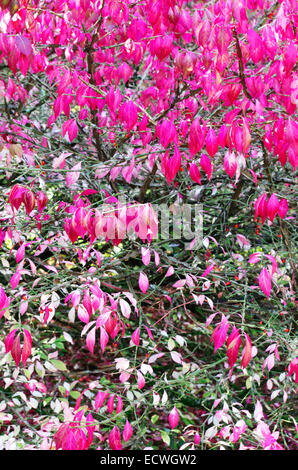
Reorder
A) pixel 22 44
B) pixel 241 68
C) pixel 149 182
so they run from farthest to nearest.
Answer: pixel 149 182 < pixel 241 68 < pixel 22 44

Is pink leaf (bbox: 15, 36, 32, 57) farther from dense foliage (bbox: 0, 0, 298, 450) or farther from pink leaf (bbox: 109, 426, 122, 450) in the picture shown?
pink leaf (bbox: 109, 426, 122, 450)

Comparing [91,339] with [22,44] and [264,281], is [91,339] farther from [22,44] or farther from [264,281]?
[22,44]

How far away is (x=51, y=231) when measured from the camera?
240 cm

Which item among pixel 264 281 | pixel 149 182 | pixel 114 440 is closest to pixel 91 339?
pixel 114 440

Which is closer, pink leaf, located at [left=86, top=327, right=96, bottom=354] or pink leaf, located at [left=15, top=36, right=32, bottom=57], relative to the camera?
pink leaf, located at [left=15, top=36, right=32, bottom=57]

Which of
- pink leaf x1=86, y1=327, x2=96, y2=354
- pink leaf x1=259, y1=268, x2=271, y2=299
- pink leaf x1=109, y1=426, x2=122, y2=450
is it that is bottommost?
pink leaf x1=109, y1=426, x2=122, y2=450

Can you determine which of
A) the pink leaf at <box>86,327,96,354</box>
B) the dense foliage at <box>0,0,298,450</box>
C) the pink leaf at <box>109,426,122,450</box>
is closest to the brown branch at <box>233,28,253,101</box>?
the dense foliage at <box>0,0,298,450</box>

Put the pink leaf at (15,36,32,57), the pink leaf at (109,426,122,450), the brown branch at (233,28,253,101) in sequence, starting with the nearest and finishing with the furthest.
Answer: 1. the pink leaf at (15,36,32,57)
2. the brown branch at (233,28,253,101)
3. the pink leaf at (109,426,122,450)

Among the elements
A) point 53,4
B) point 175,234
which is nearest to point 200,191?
point 175,234

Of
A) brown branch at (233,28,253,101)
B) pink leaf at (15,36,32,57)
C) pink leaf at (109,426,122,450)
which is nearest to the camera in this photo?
pink leaf at (15,36,32,57)

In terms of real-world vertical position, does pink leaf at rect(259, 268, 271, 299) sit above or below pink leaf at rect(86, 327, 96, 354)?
above

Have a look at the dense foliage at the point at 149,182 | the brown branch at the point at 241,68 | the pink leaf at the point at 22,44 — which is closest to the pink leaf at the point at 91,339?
the dense foliage at the point at 149,182

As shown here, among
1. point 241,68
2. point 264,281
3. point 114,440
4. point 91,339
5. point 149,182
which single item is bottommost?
point 114,440
